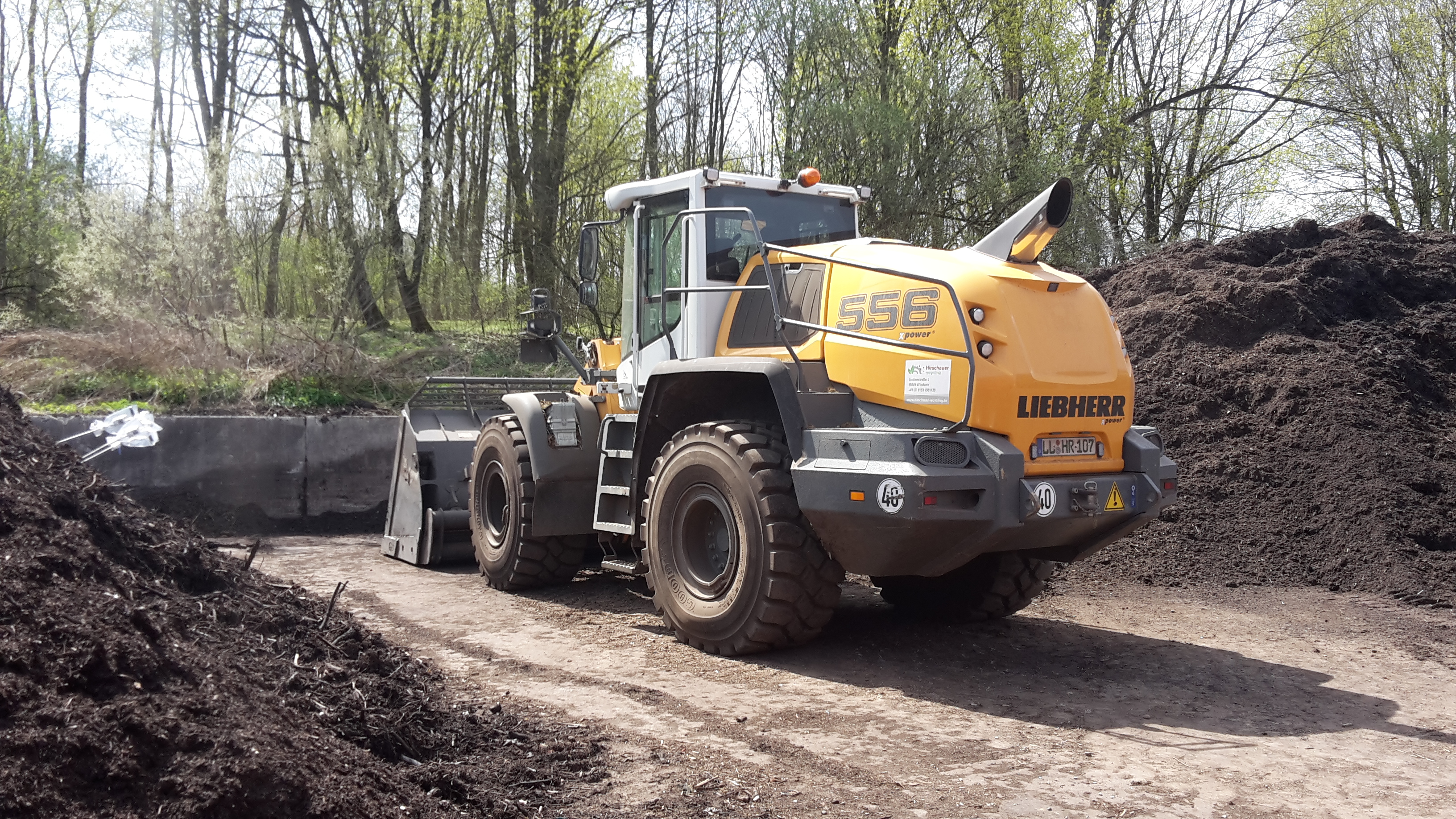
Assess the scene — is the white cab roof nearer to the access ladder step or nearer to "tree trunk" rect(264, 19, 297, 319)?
the access ladder step

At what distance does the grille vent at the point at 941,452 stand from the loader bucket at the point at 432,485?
4.73 meters

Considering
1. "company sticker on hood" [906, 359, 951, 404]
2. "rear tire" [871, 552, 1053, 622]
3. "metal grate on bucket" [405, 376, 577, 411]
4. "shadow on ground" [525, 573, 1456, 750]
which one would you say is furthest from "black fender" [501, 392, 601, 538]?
"company sticker on hood" [906, 359, 951, 404]

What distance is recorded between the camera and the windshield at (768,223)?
23.3 feet

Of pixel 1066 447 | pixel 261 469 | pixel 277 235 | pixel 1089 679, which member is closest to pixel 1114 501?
pixel 1066 447

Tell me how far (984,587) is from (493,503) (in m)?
3.91

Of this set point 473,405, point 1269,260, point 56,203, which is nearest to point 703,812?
point 473,405

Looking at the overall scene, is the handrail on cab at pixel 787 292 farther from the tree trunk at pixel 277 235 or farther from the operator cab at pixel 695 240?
the tree trunk at pixel 277 235

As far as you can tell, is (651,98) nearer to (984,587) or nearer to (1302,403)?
(1302,403)

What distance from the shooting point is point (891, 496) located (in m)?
5.42

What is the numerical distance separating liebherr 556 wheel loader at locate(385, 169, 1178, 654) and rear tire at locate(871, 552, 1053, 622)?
2cm

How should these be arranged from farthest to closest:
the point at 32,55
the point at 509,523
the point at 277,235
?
the point at 32,55 < the point at 277,235 < the point at 509,523

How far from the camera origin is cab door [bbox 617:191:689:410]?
7293mm

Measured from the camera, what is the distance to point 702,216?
279 inches

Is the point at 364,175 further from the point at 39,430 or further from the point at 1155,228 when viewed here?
the point at 1155,228
